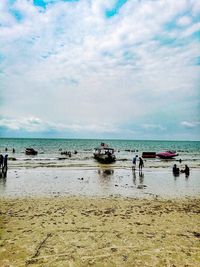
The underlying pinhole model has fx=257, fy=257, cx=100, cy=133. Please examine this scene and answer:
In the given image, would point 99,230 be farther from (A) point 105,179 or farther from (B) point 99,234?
(A) point 105,179

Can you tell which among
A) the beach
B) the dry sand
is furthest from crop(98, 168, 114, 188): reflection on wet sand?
the dry sand

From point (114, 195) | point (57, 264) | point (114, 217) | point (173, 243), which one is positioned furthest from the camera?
point (114, 195)

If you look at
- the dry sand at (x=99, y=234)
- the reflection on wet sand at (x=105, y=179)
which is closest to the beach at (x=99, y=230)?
the dry sand at (x=99, y=234)

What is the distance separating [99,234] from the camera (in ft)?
30.0

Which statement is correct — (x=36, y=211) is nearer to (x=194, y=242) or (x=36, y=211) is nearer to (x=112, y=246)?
(x=112, y=246)

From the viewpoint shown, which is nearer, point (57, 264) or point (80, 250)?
point (57, 264)

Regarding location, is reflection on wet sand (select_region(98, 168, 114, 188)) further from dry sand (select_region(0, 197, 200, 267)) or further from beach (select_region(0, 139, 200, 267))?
dry sand (select_region(0, 197, 200, 267))

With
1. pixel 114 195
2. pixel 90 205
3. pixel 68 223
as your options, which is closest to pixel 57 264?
pixel 68 223

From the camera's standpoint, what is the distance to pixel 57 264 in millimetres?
6809

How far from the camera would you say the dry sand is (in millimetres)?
7164

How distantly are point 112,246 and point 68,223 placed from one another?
293 cm

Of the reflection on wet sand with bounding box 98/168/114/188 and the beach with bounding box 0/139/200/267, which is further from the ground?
the beach with bounding box 0/139/200/267

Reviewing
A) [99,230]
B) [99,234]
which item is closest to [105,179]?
[99,230]

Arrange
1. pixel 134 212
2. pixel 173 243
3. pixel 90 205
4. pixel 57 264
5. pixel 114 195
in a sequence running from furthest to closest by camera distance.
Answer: pixel 114 195 → pixel 90 205 → pixel 134 212 → pixel 173 243 → pixel 57 264
